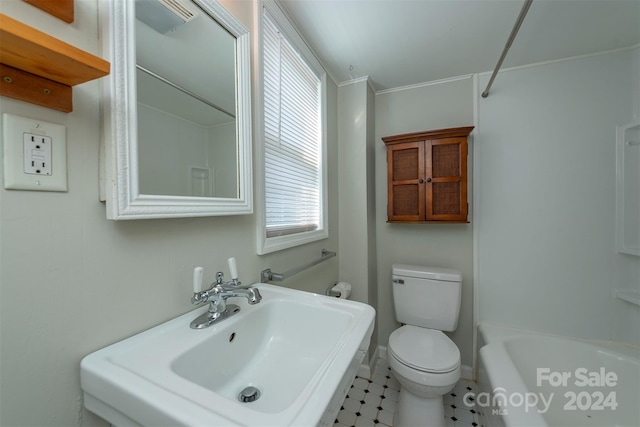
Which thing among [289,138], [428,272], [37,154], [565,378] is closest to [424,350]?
[428,272]

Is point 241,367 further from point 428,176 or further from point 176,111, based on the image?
point 428,176

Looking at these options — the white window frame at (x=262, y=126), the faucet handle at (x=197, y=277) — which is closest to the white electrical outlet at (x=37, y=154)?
the faucet handle at (x=197, y=277)

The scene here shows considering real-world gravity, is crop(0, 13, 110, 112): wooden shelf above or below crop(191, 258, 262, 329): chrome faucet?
above

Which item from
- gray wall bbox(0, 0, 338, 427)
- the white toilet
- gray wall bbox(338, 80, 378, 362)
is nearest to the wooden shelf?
gray wall bbox(0, 0, 338, 427)

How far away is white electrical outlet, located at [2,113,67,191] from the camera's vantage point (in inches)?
17.7

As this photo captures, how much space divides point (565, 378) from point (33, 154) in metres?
2.46

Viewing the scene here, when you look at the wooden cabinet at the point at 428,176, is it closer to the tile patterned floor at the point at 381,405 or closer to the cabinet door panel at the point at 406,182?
the cabinet door panel at the point at 406,182

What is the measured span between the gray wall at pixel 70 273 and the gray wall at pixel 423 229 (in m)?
1.64

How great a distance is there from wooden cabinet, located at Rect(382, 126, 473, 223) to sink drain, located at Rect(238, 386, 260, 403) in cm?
140

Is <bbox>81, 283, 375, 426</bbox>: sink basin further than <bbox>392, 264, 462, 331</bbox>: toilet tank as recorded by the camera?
No

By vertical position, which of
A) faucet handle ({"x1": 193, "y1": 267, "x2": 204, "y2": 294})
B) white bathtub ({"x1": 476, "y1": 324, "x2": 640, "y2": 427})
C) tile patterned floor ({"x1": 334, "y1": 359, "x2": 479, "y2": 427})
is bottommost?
tile patterned floor ({"x1": 334, "y1": 359, "x2": 479, "y2": 427})

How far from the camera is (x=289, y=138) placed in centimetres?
135

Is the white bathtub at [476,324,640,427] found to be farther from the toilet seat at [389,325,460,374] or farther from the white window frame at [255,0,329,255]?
the white window frame at [255,0,329,255]

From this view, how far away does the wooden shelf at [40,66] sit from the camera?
0.38m
